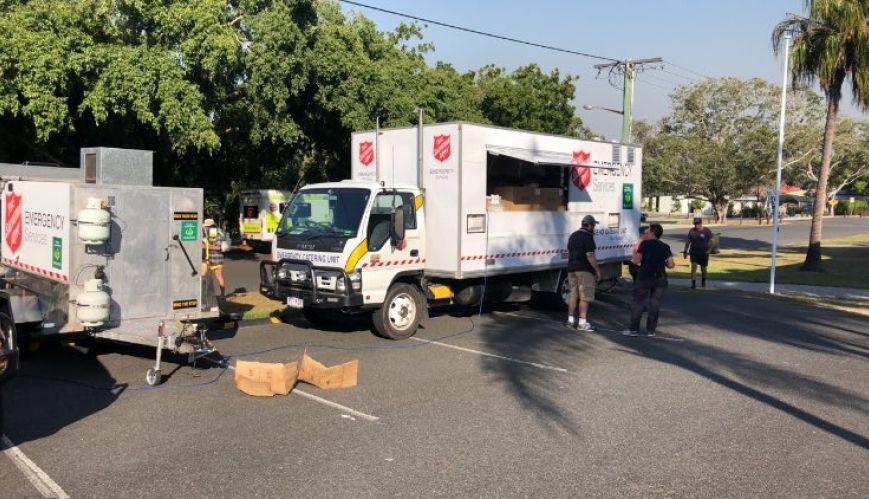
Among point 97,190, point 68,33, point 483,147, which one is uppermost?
point 68,33

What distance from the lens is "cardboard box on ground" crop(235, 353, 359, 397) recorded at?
7.39m

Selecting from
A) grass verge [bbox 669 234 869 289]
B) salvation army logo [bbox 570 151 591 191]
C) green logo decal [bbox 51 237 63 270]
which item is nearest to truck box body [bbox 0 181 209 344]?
green logo decal [bbox 51 237 63 270]

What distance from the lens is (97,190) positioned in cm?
788

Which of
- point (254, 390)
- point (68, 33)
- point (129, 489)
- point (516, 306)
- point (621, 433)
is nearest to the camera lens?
point (129, 489)

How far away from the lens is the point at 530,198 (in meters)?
12.6

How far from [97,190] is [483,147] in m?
5.66

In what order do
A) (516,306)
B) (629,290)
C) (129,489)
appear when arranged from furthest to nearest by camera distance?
(629,290)
(516,306)
(129,489)

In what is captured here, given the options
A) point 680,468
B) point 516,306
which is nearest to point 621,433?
point 680,468

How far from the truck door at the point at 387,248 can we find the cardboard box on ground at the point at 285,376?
248 cm

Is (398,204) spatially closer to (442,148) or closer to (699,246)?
(442,148)

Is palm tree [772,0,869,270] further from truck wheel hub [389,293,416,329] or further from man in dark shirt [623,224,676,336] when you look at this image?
truck wheel hub [389,293,416,329]

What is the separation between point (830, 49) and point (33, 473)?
23.2 meters

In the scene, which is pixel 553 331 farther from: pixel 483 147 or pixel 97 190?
pixel 97 190

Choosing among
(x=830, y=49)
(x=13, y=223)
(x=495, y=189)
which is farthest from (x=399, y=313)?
(x=830, y=49)
